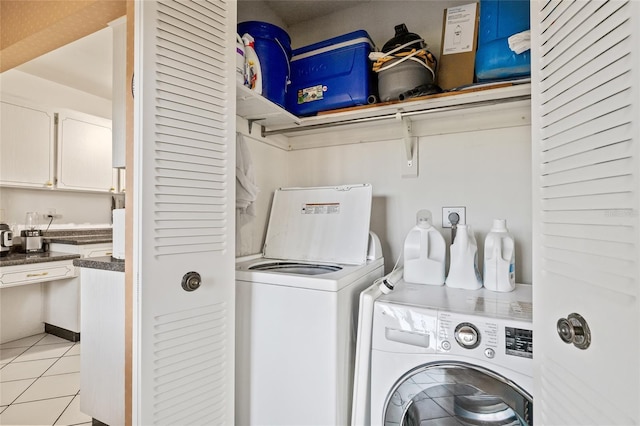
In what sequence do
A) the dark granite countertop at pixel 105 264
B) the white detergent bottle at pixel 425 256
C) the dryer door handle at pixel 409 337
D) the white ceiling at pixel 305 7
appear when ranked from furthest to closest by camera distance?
the white ceiling at pixel 305 7 → the white detergent bottle at pixel 425 256 → the dark granite countertop at pixel 105 264 → the dryer door handle at pixel 409 337

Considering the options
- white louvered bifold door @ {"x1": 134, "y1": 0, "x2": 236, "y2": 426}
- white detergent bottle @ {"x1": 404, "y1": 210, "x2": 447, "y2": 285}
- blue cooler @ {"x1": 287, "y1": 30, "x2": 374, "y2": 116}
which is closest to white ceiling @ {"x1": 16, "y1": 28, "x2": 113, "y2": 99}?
blue cooler @ {"x1": 287, "y1": 30, "x2": 374, "y2": 116}

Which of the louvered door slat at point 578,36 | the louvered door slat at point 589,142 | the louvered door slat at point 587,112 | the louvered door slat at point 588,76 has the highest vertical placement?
the louvered door slat at point 578,36

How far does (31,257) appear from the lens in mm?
2850

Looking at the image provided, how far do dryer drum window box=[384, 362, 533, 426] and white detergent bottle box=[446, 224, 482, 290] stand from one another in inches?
20.5

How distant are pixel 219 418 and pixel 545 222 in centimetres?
143

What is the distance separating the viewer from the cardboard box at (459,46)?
5.41 feet

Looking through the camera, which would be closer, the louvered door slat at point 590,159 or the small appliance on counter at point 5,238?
the louvered door slat at point 590,159

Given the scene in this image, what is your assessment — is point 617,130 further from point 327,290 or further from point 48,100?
point 48,100

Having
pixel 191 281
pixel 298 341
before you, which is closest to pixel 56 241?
pixel 191 281

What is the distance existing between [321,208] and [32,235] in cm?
315

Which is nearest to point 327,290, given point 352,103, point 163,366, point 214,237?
point 214,237

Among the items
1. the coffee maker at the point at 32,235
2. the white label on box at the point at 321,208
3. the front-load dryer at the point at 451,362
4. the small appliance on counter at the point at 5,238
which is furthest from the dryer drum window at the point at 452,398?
the coffee maker at the point at 32,235

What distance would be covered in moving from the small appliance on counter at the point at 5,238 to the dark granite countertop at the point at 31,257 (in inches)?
2.7

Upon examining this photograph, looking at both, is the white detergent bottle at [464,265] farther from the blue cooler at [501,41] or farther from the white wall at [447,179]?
the blue cooler at [501,41]
